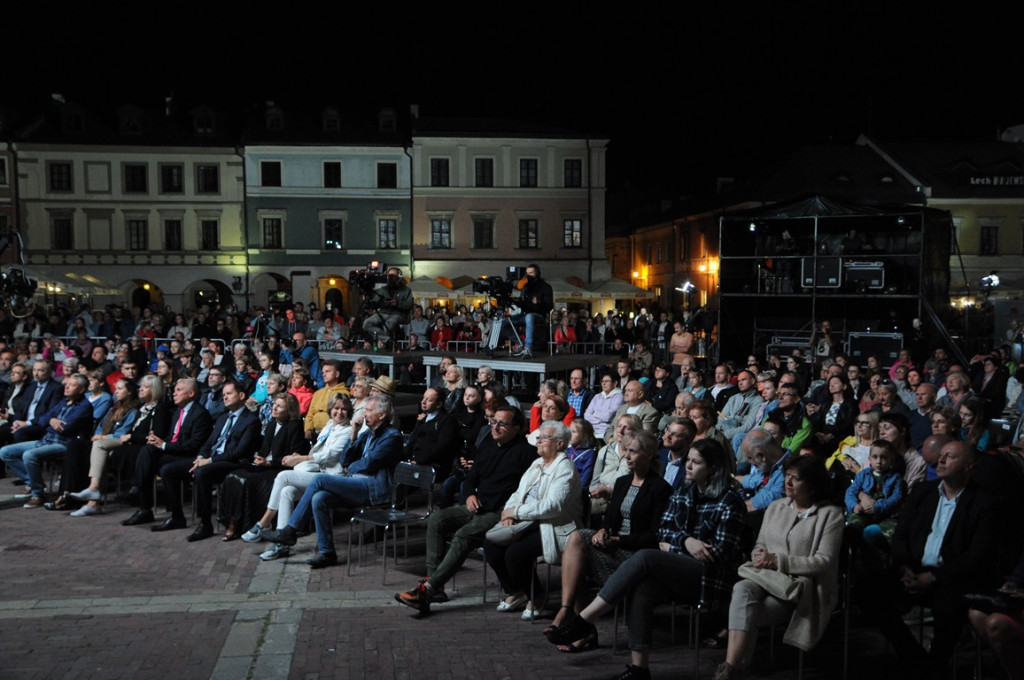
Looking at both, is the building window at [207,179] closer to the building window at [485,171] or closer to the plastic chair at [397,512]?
the building window at [485,171]

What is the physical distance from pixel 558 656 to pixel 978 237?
39.0 metres

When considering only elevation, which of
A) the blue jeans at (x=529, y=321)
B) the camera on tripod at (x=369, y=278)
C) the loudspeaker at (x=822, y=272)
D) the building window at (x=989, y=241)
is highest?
the building window at (x=989, y=241)

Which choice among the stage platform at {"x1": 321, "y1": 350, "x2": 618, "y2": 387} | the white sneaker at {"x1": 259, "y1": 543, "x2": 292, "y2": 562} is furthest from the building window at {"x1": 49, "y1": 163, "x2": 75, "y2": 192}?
the white sneaker at {"x1": 259, "y1": 543, "x2": 292, "y2": 562}

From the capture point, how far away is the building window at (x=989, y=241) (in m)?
38.4

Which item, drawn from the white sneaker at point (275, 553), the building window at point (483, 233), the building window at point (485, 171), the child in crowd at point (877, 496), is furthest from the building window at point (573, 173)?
the child in crowd at point (877, 496)

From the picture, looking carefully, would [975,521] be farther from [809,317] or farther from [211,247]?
[211,247]

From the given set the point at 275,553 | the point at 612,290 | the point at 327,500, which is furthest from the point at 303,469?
the point at 612,290

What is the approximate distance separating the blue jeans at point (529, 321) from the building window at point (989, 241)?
32457 millimetres

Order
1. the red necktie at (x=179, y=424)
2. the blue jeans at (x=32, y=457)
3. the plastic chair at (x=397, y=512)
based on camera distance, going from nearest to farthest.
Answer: the plastic chair at (x=397, y=512), the red necktie at (x=179, y=424), the blue jeans at (x=32, y=457)

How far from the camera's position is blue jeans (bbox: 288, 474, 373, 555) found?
7254 millimetres

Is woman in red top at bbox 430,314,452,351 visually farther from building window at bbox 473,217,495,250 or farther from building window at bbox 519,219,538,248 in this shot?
building window at bbox 519,219,538,248

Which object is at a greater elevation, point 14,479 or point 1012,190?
point 1012,190

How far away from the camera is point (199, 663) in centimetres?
515

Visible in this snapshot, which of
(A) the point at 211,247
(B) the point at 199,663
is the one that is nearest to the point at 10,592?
(B) the point at 199,663
